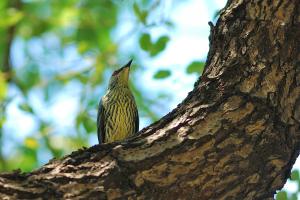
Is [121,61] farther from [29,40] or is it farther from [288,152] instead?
[288,152]

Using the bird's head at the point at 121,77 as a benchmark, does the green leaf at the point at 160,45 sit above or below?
below

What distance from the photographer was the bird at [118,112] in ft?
21.3

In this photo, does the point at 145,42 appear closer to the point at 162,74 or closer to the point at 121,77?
the point at 162,74

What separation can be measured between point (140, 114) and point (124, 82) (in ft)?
2.34

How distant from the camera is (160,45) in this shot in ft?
16.9

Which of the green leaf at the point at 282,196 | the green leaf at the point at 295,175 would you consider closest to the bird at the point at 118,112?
the green leaf at the point at 295,175

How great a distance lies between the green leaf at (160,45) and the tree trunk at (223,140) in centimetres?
144

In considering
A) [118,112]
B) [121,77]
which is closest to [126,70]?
[121,77]

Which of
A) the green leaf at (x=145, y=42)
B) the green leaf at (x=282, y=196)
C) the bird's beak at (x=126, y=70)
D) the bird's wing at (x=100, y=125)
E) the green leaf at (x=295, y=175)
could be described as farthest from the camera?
the bird's beak at (x=126, y=70)

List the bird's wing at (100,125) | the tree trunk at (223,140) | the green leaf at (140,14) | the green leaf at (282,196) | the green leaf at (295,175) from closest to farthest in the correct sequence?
the tree trunk at (223,140) → the green leaf at (282,196) → the green leaf at (295,175) → the green leaf at (140,14) → the bird's wing at (100,125)

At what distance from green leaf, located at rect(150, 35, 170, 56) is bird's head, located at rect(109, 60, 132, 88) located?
164 centimetres

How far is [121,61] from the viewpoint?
727 centimetres

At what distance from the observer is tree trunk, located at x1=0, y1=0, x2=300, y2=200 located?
10.5ft

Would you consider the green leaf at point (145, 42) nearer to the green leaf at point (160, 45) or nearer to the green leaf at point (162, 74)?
the green leaf at point (160, 45)
